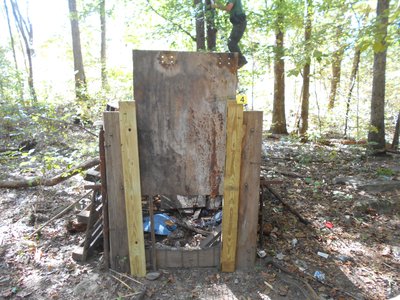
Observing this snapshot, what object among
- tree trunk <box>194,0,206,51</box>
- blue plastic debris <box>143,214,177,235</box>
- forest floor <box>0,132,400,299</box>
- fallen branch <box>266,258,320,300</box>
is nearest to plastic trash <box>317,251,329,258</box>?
forest floor <box>0,132,400,299</box>

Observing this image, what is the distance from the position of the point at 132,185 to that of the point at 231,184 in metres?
0.94

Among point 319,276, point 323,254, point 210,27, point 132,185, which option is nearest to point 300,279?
point 319,276

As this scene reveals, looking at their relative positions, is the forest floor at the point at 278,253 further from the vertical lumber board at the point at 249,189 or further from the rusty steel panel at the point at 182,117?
the rusty steel panel at the point at 182,117

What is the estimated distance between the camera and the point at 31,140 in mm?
7531

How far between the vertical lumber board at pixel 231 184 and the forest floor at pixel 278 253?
9.2 inches

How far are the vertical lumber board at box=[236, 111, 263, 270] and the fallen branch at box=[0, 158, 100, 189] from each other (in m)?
2.64

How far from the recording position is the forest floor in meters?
2.75

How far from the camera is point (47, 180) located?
4.30m

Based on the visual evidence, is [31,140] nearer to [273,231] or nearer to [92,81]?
[92,81]

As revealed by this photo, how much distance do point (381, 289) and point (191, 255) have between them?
193 centimetres

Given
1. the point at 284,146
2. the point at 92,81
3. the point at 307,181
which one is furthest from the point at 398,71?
the point at 92,81

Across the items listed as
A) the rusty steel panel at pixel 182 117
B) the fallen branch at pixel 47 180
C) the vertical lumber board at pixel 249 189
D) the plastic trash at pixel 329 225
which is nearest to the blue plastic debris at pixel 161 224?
the rusty steel panel at pixel 182 117

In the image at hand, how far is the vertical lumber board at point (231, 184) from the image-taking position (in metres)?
2.65

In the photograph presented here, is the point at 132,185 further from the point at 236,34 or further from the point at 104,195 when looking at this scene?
the point at 236,34
